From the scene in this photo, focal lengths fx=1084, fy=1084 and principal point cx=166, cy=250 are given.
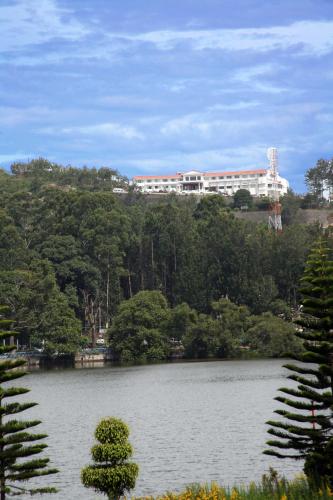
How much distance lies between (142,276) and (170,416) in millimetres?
62003

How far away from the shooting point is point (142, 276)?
116688 mm

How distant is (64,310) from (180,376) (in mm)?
22973

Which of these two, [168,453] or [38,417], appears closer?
[168,453]

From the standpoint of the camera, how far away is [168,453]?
138 feet

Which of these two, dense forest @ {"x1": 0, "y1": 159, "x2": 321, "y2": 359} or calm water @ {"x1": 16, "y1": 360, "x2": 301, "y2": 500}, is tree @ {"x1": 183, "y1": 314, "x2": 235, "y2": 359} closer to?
dense forest @ {"x1": 0, "y1": 159, "x2": 321, "y2": 359}

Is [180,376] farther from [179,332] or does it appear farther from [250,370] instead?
[179,332]

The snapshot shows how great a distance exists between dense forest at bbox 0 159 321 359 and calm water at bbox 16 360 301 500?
23.5 ft

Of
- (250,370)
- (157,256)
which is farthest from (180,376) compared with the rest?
(157,256)

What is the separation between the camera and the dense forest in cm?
9744

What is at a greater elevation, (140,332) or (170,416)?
(140,332)

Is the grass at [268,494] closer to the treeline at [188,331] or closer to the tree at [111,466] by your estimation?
the tree at [111,466]

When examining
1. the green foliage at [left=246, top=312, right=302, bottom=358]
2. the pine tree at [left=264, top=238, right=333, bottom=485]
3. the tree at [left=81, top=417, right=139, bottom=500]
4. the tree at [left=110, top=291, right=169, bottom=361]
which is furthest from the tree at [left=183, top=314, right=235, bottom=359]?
the tree at [left=81, top=417, right=139, bottom=500]

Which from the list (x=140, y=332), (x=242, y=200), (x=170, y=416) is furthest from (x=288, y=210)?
(x=170, y=416)

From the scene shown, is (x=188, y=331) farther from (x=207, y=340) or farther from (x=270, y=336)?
(x=270, y=336)
